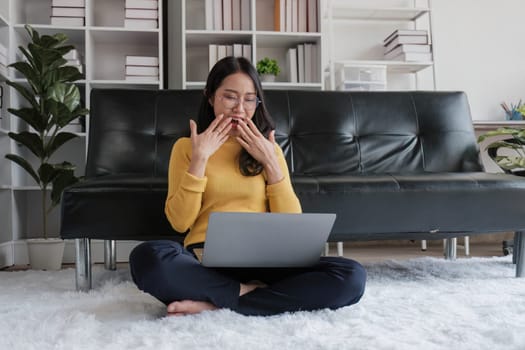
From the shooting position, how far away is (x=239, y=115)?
1612 mm

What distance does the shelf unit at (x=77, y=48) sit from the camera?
3084 millimetres

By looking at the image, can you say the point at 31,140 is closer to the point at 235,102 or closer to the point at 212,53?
the point at 212,53

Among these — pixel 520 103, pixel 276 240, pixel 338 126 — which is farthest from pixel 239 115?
pixel 520 103

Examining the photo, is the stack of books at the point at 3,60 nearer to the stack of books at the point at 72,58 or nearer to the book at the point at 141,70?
the stack of books at the point at 72,58

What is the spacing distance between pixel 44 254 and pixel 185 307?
5.63 ft

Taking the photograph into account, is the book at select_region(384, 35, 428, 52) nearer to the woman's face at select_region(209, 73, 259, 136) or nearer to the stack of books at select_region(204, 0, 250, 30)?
the stack of books at select_region(204, 0, 250, 30)

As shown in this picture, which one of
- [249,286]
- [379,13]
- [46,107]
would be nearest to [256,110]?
[249,286]

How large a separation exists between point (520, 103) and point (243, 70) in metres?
2.94

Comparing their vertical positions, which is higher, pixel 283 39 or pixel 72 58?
pixel 283 39

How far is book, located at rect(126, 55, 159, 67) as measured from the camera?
329 centimetres

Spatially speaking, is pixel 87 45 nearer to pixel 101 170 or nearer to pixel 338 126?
pixel 101 170

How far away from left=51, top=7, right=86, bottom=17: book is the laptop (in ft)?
7.65

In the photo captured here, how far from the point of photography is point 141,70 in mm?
3301

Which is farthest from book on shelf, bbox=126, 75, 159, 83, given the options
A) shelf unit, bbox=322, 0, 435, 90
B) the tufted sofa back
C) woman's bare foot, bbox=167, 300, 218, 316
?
woman's bare foot, bbox=167, 300, 218, 316
